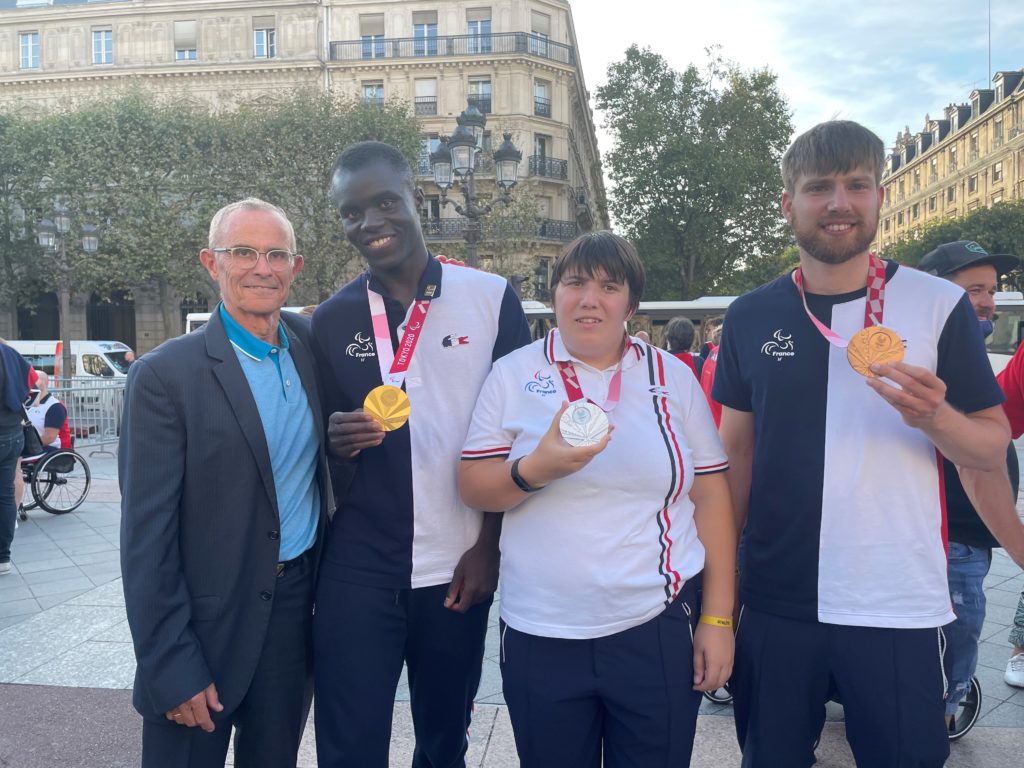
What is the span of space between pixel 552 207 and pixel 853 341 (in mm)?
43340

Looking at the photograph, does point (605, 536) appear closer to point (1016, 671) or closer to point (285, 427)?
point (285, 427)

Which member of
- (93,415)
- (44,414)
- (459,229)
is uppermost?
Result: (459,229)

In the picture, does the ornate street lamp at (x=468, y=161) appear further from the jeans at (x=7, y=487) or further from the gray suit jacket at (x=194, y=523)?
the gray suit jacket at (x=194, y=523)

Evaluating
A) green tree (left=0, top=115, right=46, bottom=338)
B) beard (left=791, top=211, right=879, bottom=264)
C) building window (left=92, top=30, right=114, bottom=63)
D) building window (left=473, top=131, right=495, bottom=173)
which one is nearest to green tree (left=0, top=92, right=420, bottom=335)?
green tree (left=0, top=115, right=46, bottom=338)

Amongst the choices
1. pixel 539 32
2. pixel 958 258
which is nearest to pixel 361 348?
pixel 958 258

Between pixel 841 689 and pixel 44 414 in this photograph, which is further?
pixel 44 414

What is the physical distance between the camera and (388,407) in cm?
229

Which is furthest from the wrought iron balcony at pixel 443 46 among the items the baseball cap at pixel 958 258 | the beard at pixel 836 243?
the beard at pixel 836 243

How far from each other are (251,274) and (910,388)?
6.10 ft

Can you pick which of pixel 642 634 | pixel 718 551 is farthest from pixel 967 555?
pixel 642 634

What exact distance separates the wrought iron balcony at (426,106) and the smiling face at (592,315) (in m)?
42.5

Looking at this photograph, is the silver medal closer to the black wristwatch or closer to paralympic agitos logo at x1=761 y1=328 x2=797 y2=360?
the black wristwatch

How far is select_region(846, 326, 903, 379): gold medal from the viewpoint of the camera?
1990 mm

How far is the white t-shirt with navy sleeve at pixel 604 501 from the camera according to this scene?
81.0 inches
